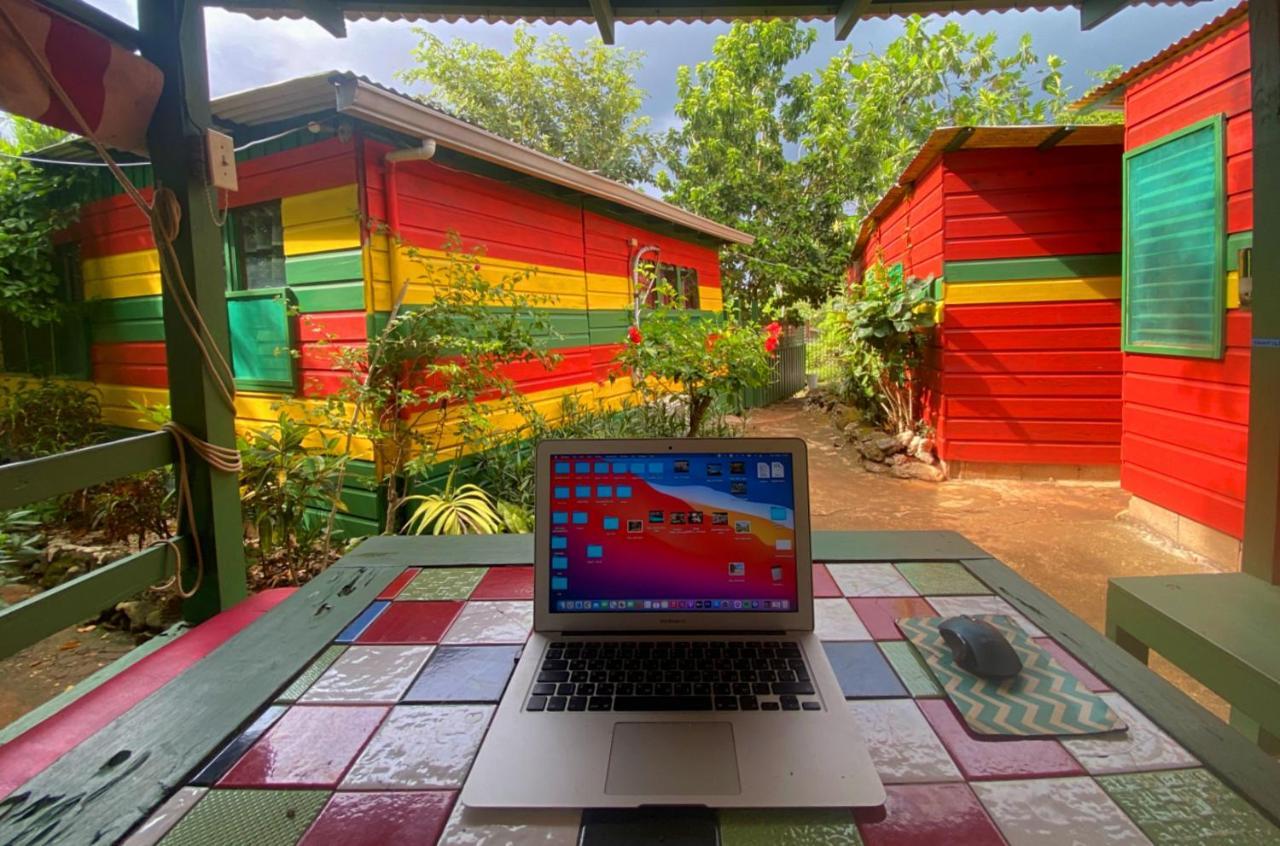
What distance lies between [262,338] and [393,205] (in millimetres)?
1237

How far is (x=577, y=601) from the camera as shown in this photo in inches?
37.8

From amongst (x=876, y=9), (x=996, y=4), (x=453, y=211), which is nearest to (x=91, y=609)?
(x=876, y=9)

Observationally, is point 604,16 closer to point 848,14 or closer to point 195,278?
point 848,14

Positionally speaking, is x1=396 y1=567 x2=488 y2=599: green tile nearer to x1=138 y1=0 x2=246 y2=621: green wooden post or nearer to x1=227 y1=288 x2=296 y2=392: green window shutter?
x1=138 y1=0 x2=246 y2=621: green wooden post

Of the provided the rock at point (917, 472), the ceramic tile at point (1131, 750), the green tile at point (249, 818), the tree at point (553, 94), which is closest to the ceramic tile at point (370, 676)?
the green tile at point (249, 818)

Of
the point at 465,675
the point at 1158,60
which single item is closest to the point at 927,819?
the point at 465,675

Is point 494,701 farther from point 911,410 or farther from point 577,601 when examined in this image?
point 911,410

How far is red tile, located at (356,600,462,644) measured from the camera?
103 cm

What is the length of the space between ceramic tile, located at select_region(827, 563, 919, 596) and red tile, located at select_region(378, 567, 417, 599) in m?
0.87

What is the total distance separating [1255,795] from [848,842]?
43cm

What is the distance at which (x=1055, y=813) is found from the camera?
2.05 ft

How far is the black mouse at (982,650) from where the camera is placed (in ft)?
2.85

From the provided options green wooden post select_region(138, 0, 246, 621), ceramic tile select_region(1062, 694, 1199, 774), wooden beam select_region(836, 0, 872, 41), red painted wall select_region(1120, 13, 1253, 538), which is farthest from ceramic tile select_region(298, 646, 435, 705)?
red painted wall select_region(1120, 13, 1253, 538)

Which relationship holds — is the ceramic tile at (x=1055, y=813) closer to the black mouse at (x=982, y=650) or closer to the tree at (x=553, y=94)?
the black mouse at (x=982, y=650)
